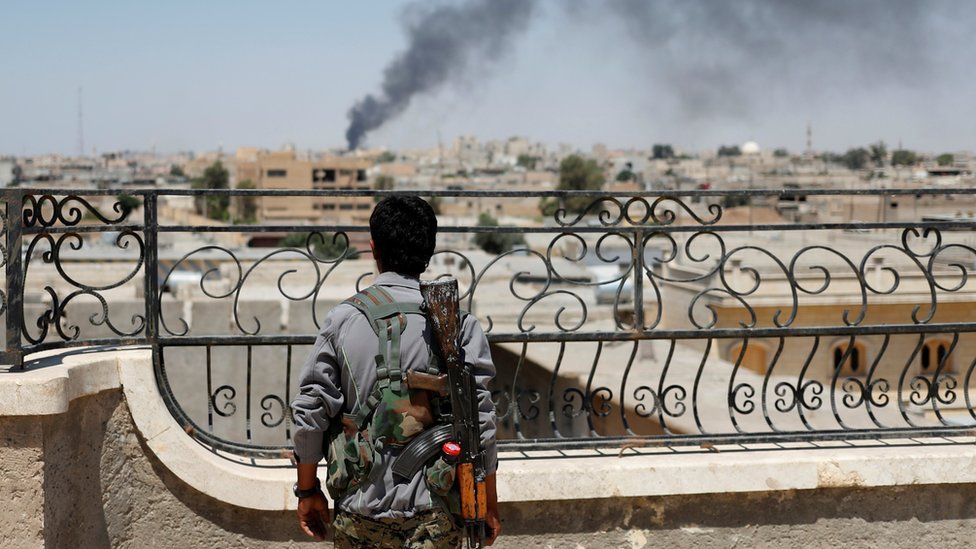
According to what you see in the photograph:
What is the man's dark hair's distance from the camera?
3.05 m

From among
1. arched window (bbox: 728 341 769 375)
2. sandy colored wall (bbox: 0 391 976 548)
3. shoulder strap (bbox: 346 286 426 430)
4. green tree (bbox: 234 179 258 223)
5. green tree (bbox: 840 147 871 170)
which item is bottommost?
arched window (bbox: 728 341 769 375)

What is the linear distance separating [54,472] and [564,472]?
1831 mm

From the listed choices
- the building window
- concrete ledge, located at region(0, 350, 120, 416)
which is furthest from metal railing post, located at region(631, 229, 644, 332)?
the building window

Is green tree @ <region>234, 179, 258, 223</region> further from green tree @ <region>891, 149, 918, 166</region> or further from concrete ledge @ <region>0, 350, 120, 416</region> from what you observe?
concrete ledge @ <region>0, 350, 120, 416</region>

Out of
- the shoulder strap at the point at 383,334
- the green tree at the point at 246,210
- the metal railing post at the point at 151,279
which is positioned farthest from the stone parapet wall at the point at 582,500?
the green tree at the point at 246,210

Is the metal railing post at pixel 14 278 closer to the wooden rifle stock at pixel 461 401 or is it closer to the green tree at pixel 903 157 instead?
the wooden rifle stock at pixel 461 401

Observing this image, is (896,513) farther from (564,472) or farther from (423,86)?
(423,86)

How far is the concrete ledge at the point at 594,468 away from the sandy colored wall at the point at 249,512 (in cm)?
5

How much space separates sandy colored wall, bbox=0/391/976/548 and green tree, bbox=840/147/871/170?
120 metres

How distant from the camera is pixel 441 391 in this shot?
2984mm

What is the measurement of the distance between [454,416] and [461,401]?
0.15 feet

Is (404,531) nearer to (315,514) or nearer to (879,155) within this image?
(315,514)

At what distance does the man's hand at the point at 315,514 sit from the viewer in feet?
10.3

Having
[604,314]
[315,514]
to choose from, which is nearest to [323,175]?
[604,314]
